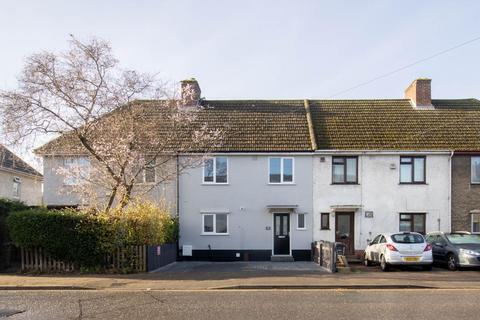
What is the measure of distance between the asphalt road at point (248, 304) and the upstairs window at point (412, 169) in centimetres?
1209

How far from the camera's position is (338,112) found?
1093 inches

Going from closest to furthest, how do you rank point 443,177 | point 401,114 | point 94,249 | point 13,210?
point 94,249, point 13,210, point 443,177, point 401,114

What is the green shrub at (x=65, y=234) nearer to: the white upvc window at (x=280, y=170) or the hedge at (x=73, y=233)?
the hedge at (x=73, y=233)

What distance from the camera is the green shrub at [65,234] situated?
16.5m

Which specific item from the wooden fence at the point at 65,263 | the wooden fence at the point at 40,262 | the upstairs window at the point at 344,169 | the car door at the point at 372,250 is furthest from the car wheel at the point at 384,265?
the wooden fence at the point at 40,262

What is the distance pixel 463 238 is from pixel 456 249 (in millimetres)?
1134

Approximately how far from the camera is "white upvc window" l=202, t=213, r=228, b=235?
81.2 ft

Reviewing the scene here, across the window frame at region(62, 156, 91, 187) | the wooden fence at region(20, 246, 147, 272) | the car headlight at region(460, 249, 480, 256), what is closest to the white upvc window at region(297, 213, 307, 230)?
the car headlight at region(460, 249, 480, 256)

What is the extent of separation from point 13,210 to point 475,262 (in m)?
16.3

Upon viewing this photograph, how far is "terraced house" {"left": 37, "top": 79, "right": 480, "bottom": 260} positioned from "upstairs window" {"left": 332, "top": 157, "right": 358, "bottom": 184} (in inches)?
1.9

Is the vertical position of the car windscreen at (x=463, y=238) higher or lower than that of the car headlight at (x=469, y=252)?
higher

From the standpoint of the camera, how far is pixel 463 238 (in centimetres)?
1969

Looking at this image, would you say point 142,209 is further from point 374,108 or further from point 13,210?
point 374,108

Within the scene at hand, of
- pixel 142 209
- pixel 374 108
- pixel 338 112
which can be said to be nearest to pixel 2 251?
pixel 142 209
